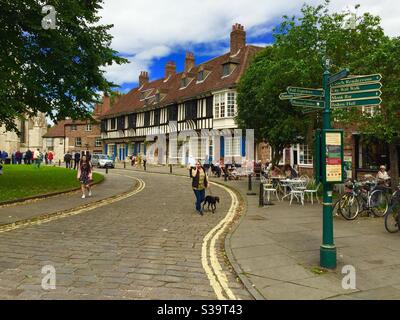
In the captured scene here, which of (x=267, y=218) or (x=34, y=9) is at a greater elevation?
(x=34, y=9)

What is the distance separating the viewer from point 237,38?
40406 millimetres

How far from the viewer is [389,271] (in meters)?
6.50

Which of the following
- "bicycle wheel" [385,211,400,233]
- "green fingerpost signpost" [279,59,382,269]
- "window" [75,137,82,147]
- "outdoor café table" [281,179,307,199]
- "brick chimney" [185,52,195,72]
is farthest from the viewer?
"window" [75,137,82,147]

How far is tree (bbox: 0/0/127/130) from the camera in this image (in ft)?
52.6

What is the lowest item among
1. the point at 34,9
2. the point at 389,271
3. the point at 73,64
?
the point at 389,271

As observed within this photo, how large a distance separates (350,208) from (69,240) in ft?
26.1

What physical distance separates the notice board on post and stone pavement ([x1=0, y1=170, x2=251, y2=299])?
2322 millimetres

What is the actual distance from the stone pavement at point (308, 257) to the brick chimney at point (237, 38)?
3106 cm

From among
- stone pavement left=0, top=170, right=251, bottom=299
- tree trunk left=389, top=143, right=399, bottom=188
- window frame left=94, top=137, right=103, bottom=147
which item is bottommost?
stone pavement left=0, top=170, right=251, bottom=299

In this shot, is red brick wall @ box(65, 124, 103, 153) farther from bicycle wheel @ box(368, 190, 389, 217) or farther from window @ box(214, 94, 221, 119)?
bicycle wheel @ box(368, 190, 389, 217)

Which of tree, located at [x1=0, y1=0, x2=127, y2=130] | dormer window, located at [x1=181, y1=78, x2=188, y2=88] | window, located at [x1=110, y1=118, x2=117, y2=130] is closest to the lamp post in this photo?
tree, located at [x1=0, y1=0, x2=127, y2=130]

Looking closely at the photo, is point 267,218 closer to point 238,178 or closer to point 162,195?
point 162,195

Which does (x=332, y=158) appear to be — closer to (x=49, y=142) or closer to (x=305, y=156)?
(x=305, y=156)
